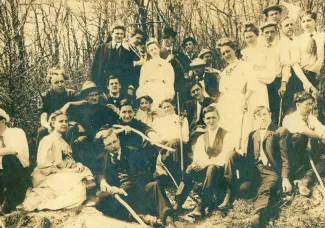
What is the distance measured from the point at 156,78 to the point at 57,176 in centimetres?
204

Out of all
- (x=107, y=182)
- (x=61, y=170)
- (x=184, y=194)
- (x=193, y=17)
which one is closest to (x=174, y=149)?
(x=184, y=194)

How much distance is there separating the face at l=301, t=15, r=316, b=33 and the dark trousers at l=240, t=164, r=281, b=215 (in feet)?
6.84

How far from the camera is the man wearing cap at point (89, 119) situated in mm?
6105

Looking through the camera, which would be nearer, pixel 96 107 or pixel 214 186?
pixel 214 186

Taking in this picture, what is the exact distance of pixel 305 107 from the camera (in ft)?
19.7

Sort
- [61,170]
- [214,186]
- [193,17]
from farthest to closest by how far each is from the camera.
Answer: [193,17] → [61,170] → [214,186]

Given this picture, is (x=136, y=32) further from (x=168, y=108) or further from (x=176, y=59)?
(x=168, y=108)

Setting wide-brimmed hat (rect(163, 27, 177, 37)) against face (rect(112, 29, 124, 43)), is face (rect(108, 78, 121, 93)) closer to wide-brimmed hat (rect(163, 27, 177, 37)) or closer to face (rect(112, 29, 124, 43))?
face (rect(112, 29, 124, 43))

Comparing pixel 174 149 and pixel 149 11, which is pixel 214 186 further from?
pixel 149 11

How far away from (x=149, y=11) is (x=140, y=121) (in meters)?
1.84

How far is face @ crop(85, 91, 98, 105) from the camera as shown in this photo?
622 cm

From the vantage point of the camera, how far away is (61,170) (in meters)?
6.16

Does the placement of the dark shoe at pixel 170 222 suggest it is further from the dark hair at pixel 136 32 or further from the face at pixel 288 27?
the face at pixel 288 27

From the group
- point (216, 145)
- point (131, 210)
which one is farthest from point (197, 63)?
point (131, 210)
